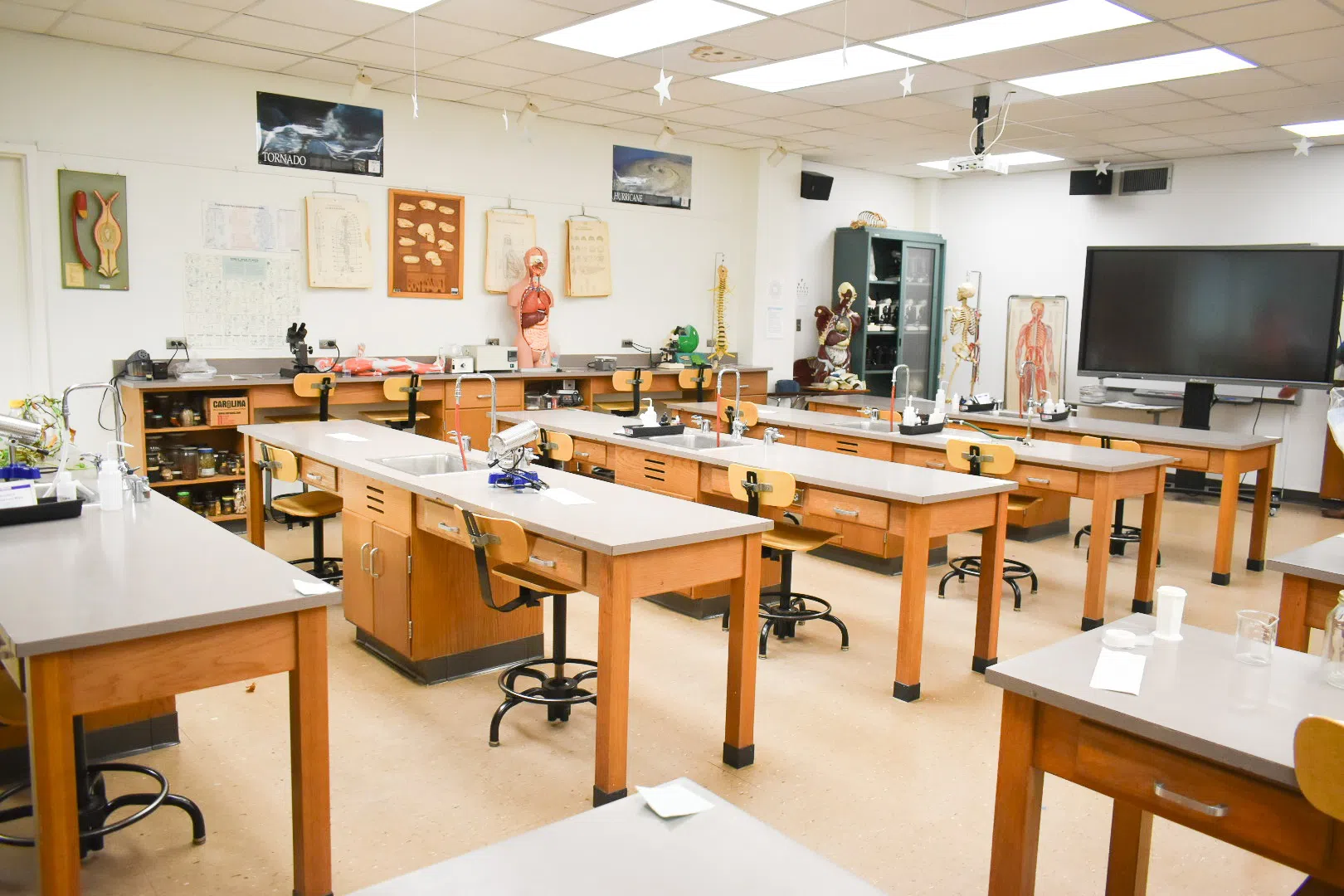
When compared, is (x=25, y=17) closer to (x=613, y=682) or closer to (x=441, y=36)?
(x=441, y=36)

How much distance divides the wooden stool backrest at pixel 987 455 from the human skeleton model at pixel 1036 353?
541 centimetres

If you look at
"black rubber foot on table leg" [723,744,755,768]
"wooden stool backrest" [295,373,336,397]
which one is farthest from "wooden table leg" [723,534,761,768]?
"wooden stool backrest" [295,373,336,397]

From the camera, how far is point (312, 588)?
236 centimetres

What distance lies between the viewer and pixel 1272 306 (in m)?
8.34

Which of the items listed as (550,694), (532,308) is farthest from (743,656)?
(532,308)

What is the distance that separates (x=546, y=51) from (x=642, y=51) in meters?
0.62

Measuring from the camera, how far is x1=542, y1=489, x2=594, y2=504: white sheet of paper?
353 centimetres

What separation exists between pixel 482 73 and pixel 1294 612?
587cm

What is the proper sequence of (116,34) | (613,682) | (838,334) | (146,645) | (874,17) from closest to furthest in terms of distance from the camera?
(146,645) < (613,682) < (874,17) < (116,34) < (838,334)

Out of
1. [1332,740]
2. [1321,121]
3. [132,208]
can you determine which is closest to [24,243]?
[132,208]

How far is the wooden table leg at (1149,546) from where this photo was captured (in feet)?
17.0

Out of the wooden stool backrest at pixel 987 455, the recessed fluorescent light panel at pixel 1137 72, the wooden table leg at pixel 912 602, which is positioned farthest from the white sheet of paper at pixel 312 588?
the recessed fluorescent light panel at pixel 1137 72

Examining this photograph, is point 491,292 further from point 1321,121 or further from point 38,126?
point 1321,121

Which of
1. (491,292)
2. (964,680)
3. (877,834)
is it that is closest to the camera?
(877,834)
